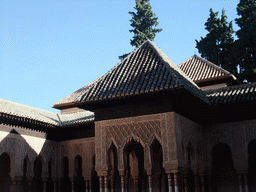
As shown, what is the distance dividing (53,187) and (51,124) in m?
3.71

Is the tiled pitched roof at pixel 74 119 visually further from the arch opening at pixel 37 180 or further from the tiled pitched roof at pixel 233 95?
the tiled pitched roof at pixel 233 95

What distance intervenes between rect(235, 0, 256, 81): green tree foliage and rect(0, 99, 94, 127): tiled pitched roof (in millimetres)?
12513

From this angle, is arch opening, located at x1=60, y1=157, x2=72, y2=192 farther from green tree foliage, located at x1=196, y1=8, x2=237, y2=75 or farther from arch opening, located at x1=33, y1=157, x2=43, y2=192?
green tree foliage, located at x1=196, y1=8, x2=237, y2=75

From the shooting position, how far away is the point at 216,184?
1430cm

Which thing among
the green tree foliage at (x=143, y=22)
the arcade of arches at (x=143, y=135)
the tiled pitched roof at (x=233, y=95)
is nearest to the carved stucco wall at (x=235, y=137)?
the arcade of arches at (x=143, y=135)

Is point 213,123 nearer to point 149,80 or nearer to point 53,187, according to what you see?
point 149,80

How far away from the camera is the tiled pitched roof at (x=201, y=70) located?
1910 cm

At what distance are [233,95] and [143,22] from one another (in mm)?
18385

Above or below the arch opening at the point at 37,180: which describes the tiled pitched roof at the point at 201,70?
above

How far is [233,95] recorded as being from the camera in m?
13.8

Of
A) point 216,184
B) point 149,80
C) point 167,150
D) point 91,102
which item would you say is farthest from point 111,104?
point 216,184

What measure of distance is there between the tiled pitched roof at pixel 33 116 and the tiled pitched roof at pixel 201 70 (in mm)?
6589

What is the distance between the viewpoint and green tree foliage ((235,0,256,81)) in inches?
931

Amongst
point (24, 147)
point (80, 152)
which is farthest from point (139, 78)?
point (24, 147)
